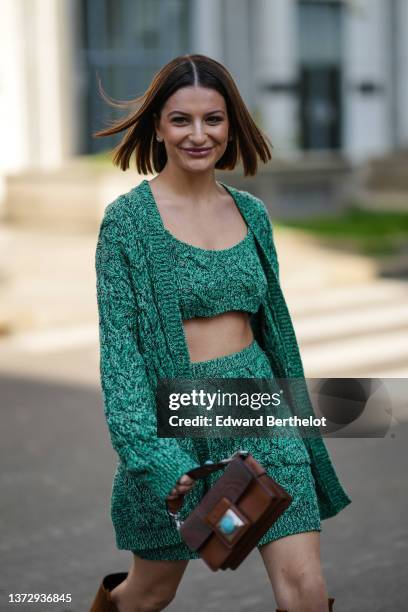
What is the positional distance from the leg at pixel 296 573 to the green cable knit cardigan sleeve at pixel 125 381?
376mm

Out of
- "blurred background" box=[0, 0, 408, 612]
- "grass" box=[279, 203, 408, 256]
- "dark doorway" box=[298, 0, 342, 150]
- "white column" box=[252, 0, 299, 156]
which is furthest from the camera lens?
"dark doorway" box=[298, 0, 342, 150]

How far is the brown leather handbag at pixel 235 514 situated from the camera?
106 inches

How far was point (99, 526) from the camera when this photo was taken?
5.75 metres

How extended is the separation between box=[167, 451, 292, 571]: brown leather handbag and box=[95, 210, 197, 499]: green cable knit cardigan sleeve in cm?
15

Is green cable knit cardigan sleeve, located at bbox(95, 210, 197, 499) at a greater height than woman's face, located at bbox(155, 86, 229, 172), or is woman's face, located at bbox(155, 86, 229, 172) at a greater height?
woman's face, located at bbox(155, 86, 229, 172)

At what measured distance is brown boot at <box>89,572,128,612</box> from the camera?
11.5ft

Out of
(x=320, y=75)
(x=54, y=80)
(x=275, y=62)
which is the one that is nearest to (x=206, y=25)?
(x=275, y=62)

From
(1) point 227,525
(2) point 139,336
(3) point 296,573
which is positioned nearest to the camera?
(1) point 227,525

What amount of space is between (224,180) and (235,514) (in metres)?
17.4

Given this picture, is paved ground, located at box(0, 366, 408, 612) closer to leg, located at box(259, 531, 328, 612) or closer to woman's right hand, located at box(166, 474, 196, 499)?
leg, located at box(259, 531, 328, 612)

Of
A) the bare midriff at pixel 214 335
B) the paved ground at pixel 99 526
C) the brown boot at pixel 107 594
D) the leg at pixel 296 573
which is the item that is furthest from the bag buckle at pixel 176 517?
the paved ground at pixel 99 526

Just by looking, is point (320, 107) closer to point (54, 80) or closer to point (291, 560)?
point (54, 80)

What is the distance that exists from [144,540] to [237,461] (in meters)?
0.59

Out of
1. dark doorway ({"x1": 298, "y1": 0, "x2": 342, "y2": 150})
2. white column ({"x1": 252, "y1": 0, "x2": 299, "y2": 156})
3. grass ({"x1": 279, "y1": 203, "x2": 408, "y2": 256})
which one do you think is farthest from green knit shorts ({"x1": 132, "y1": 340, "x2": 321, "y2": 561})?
dark doorway ({"x1": 298, "y1": 0, "x2": 342, "y2": 150})
